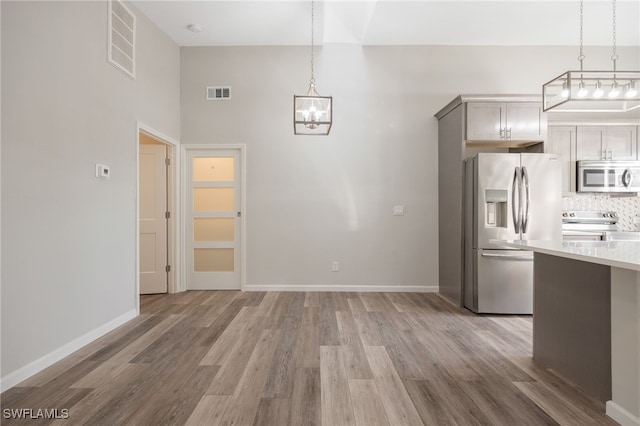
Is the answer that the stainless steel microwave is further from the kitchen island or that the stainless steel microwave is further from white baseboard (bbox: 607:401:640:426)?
white baseboard (bbox: 607:401:640:426)

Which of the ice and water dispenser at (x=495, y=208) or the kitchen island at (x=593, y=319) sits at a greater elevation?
the ice and water dispenser at (x=495, y=208)

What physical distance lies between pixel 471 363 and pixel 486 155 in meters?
2.33

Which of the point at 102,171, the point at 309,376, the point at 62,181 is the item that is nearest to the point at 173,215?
the point at 102,171

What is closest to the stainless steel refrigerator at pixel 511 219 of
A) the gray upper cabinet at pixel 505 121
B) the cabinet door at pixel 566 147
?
the gray upper cabinet at pixel 505 121

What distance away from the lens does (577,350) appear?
215cm

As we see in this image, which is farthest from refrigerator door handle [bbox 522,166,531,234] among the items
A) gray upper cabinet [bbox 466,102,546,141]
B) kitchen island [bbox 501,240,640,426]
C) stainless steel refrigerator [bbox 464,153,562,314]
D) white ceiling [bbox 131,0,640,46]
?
white ceiling [bbox 131,0,640,46]

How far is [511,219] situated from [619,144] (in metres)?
2.23

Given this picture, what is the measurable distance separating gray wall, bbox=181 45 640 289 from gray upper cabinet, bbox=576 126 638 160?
3.23 ft

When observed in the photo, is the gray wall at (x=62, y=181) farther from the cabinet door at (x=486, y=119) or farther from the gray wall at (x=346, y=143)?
the cabinet door at (x=486, y=119)

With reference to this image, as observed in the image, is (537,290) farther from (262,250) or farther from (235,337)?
(262,250)

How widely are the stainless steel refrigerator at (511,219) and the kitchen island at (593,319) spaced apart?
1.13 metres

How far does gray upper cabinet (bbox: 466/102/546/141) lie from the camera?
13.0 ft

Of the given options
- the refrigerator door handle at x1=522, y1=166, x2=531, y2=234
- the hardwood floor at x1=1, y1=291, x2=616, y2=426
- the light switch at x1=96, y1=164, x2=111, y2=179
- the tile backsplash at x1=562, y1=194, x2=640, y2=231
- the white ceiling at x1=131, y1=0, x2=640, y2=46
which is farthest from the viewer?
the tile backsplash at x1=562, y1=194, x2=640, y2=231

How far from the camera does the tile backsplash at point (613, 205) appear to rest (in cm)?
459
